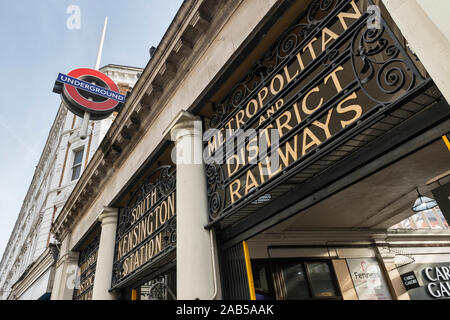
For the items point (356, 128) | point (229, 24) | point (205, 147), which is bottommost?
point (356, 128)

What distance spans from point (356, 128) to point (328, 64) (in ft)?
3.19

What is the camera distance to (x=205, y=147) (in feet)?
19.8

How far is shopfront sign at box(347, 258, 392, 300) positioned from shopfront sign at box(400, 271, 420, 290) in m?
0.72

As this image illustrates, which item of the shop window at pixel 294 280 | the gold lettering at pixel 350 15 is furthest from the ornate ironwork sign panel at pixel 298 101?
the shop window at pixel 294 280

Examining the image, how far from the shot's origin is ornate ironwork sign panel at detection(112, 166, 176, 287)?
642 centimetres

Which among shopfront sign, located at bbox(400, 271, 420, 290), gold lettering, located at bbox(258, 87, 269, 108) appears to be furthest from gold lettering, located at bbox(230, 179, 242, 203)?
→ shopfront sign, located at bbox(400, 271, 420, 290)

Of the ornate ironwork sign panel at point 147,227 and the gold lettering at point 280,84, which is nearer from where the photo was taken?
the gold lettering at point 280,84

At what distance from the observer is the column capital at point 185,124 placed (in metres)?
6.13

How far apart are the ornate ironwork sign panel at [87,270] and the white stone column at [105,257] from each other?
139cm

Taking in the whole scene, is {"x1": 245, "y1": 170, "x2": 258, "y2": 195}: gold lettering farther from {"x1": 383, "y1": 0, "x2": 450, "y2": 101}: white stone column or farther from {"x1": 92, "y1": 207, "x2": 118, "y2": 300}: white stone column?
{"x1": 92, "y1": 207, "x2": 118, "y2": 300}: white stone column

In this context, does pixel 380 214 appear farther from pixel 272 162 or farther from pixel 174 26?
pixel 174 26

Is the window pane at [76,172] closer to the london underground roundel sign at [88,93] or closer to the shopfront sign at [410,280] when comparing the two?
the london underground roundel sign at [88,93]

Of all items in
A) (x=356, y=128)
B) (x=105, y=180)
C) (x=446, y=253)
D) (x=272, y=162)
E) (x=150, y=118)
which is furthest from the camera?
(x=446, y=253)
